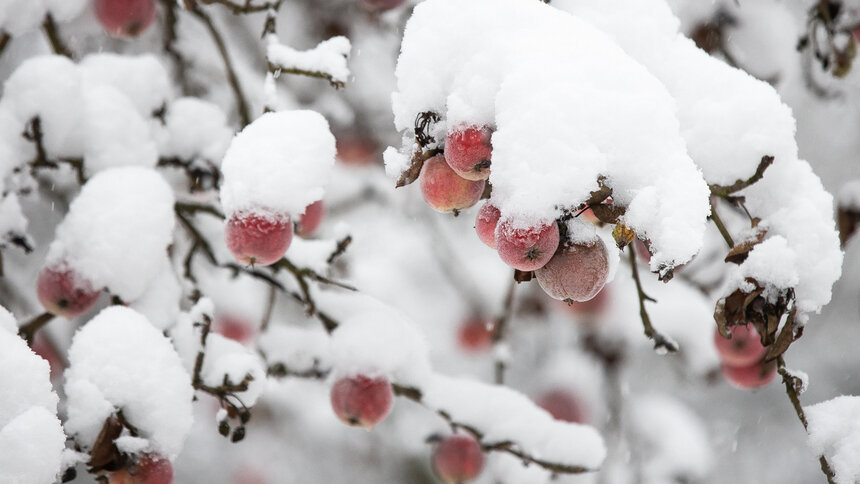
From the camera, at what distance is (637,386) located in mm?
5000

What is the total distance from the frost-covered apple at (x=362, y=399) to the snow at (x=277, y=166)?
0.58 m

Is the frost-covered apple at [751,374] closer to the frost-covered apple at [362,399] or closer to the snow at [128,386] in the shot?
the frost-covered apple at [362,399]

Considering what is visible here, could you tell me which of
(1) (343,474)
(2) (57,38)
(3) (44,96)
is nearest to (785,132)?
(3) (44,96)

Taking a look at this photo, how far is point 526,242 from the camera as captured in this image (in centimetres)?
108

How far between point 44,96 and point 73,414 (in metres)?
0.87

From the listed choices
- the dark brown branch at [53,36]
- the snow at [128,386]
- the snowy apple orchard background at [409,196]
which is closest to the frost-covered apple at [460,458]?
the snowy apple orchard background at [409,196]

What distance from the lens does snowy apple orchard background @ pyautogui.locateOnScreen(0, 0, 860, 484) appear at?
111 centimetres

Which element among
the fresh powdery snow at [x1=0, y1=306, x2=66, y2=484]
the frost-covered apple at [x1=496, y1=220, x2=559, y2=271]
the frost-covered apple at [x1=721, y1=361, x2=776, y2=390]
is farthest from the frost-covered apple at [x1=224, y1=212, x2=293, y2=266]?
the frost-covered apple at [x1=721, y1=361, x2=776, y2=390]

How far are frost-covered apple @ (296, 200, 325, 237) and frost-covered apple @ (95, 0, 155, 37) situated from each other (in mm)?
939

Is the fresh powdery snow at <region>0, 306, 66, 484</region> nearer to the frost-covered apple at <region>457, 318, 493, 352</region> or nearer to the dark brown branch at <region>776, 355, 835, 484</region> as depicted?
the dark brown branch at <region>776, 355, 835, 484</region>

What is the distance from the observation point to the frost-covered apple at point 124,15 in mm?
2264

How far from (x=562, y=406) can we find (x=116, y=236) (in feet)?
7.01

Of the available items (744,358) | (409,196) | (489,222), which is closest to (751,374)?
(744,358)

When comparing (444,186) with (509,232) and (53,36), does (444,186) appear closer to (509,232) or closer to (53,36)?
(509,232)
